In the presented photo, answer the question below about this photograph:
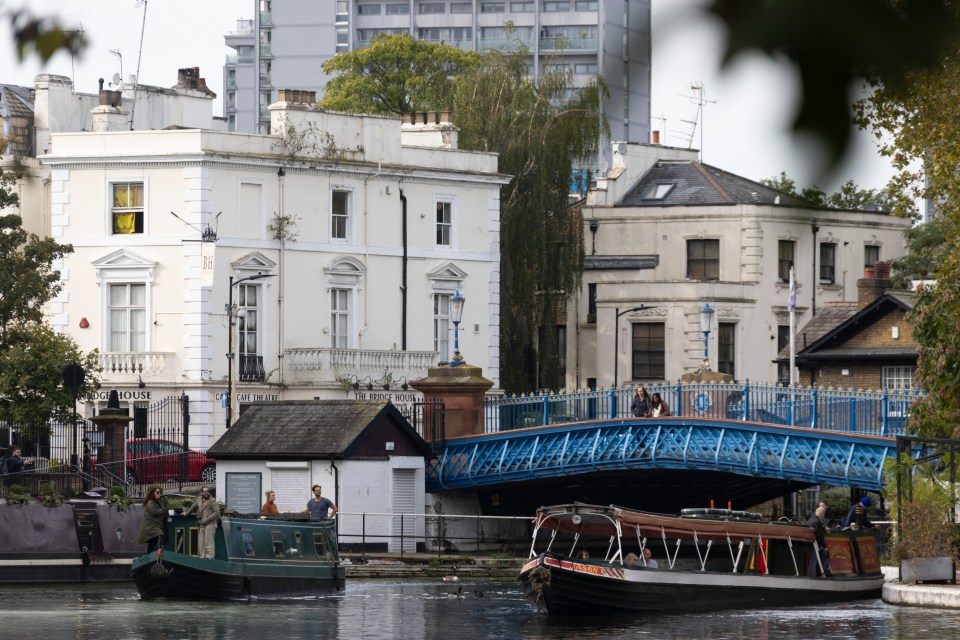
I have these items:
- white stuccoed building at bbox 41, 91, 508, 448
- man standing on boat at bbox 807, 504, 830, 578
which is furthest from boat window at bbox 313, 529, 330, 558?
white stuccoed building at bbox 41, 91, 508, 448

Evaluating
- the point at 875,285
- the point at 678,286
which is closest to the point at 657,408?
the point at 875,285

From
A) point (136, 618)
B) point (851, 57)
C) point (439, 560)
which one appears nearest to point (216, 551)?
point (136, 618)

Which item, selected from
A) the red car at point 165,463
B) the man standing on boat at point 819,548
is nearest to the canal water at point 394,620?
the man standing on boat at point 819,548

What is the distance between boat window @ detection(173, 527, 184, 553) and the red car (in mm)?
11485

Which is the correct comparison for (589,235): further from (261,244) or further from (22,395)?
(22,395)

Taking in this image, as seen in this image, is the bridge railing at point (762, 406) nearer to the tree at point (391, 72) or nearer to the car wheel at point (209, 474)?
the car wheel at point (209, 474)

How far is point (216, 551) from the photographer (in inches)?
1345

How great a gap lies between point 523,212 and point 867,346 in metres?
12.7

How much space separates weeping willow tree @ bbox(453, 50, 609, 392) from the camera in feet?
206

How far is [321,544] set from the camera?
36.2 m

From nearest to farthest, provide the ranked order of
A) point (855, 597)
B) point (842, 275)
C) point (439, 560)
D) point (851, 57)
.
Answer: point (851, 57) < point (855, 597) < point (439, 560) < point (842, 275)

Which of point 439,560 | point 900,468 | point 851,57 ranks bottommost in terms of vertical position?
point 439,560

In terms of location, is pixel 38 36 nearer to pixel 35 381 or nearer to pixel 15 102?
pixel 35 381

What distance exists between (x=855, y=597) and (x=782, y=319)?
33618 mm
